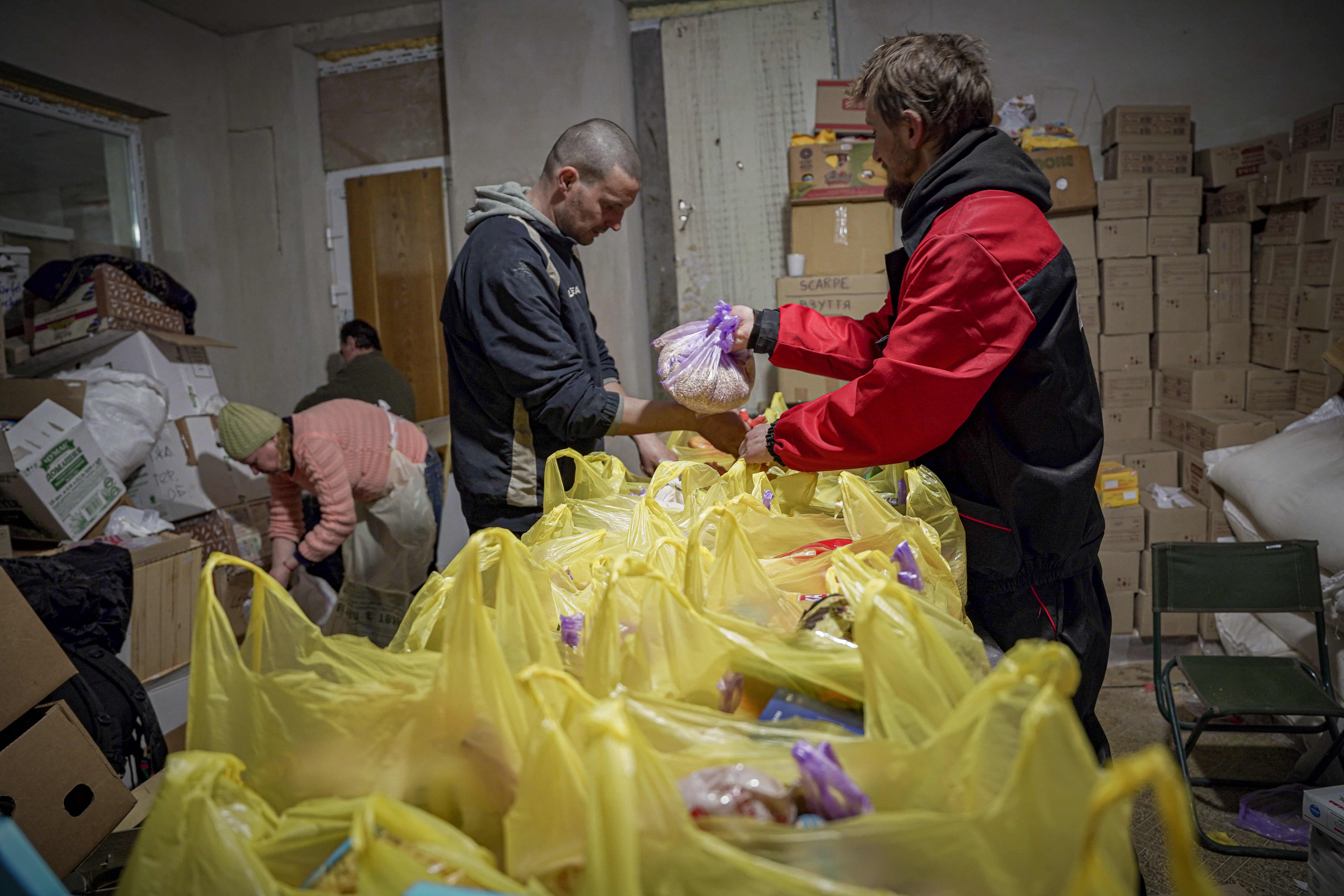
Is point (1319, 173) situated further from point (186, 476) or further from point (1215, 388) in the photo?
point (186, 476)

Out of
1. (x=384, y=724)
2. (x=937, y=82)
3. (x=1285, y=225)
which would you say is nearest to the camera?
(x=384, y=724)

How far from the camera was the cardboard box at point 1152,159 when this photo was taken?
353 centimetres

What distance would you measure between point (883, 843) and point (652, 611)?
37cm

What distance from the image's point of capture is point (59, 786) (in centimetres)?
157

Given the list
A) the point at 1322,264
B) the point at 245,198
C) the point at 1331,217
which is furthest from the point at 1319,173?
the point at 245,198

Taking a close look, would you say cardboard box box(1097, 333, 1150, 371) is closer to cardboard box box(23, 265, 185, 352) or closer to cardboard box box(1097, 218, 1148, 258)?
cardboard box box(1097, 218, 1148, 258)

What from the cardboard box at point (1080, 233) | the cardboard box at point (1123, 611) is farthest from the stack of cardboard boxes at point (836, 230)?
the cardboard box at point (1123, 611)

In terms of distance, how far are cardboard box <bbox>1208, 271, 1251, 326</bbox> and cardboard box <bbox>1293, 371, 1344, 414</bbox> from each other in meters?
0.39

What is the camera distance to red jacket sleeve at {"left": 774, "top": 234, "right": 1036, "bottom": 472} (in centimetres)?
115

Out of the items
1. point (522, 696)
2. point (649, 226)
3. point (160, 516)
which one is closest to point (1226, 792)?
point (522, 696)

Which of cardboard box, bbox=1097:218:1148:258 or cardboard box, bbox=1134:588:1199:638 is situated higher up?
cardboard box, bbox=1097:218:1148:258

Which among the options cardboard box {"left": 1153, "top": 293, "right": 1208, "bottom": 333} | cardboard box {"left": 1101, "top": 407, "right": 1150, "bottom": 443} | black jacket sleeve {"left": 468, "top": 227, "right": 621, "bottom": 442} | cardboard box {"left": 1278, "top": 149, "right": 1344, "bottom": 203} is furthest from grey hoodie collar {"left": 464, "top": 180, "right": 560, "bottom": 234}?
cardboard box {"left": 1278, "top": 149, "right": 1344, "bottom": 203}

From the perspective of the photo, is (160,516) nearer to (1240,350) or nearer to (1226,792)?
(1226,792)

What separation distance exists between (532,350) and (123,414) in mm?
2439
